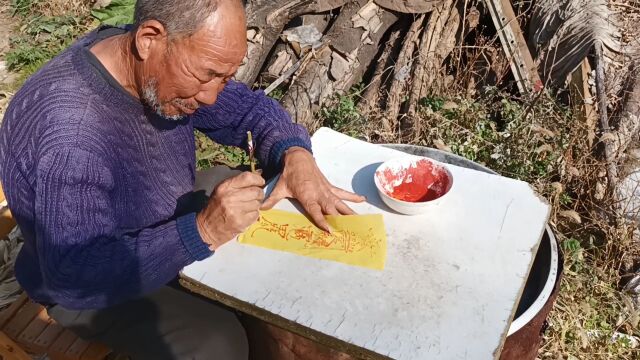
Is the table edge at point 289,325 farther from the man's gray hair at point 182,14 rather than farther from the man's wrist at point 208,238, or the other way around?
the man's gray hair at point 182,14

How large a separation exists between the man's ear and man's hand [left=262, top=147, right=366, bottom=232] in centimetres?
63

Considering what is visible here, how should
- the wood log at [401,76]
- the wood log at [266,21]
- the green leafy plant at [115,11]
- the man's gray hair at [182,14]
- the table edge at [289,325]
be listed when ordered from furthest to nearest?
the green leafy plant at [115,11], the wood log at [266,21], the wood log at [401,76], the man's gray hair at [182,14], the table edge at [289,325]

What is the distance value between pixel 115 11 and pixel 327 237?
169 inches

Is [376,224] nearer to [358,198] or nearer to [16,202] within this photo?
[358,198]

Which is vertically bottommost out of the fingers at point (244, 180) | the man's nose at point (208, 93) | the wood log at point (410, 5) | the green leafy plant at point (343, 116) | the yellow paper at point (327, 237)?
the green leafy plant at point (343, 116)

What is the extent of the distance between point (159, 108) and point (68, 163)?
0.36m

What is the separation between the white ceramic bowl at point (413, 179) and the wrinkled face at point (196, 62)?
0.66 metres

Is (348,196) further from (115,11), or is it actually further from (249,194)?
(115,11)

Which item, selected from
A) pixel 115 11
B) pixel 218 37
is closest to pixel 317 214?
pixel 218 37

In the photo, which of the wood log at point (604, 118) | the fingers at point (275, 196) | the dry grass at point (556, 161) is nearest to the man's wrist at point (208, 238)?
the fingers at point (275, 196)

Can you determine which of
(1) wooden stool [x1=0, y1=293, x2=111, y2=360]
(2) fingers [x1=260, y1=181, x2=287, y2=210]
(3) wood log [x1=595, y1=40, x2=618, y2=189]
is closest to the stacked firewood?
(3) wood log [x1=595, y1=40, x2=618, y2=189]

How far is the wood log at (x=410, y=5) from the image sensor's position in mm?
3816

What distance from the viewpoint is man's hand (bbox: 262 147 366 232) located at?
2.00 meters

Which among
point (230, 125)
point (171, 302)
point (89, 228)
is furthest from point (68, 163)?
point (230, 125)
